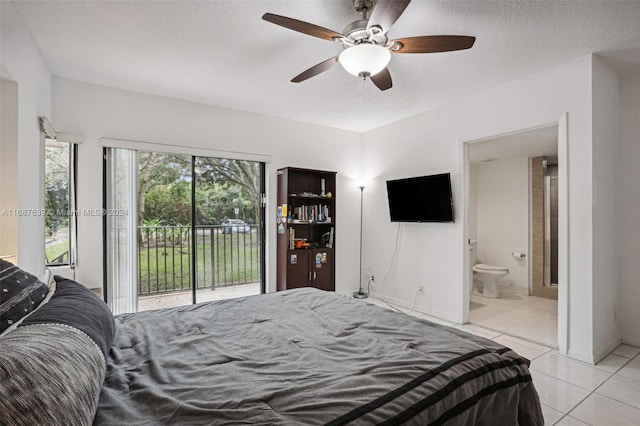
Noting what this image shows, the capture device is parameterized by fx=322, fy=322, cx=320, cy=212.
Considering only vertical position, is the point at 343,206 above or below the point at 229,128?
below

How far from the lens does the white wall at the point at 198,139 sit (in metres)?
3.34

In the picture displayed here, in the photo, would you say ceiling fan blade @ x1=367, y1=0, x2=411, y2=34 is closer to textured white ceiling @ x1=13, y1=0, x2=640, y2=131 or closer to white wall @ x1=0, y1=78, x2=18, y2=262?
textured white ceiling @ x1=13, y1=0, x2=640, y2=131

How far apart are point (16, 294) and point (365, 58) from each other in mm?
2101

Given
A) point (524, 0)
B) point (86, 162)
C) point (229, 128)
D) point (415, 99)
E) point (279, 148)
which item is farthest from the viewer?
point (279, 148)

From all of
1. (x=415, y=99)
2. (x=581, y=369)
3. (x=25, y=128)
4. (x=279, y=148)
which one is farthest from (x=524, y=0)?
(x=25, y=128)

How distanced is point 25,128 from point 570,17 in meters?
3.97

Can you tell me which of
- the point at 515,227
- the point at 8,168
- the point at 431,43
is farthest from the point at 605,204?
the point at 8,168

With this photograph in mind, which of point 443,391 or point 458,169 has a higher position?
point 458,169

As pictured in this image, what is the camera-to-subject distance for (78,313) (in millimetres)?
1268

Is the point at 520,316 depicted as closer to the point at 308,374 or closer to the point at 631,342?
the point at 631,342

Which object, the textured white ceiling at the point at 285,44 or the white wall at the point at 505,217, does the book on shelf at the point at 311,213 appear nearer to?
the textured white ceiling at the point at 285,44

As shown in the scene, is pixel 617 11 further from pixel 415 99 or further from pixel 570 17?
pixel 415 99

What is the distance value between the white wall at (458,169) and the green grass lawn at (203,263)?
6.26 ft

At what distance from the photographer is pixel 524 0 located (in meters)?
2.05
